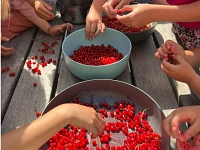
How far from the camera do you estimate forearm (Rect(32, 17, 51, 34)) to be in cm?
153

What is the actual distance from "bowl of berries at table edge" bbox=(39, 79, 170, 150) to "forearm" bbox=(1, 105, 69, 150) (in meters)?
0.14

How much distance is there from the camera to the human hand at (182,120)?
0.82 metres

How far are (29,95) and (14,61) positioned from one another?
0.30 m

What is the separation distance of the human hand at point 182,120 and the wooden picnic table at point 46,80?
112mm

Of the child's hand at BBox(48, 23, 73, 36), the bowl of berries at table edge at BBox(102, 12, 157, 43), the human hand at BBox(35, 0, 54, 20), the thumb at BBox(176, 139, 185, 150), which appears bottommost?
the thumb at BBox(176, 139, 185, 150)

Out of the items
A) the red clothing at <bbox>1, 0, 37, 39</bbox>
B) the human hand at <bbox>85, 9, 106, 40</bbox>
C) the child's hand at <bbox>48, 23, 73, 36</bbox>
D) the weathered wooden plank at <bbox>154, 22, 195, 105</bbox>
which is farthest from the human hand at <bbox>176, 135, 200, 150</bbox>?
the red clothing at <bbox>1, 0, 37, 39</bbox>

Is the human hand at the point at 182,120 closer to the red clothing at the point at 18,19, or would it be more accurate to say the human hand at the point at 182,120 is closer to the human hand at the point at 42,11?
the human hand at the point at 42,11

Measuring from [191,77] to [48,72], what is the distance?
69 cm

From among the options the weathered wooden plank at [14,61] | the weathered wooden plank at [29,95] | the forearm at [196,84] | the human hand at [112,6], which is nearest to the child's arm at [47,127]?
the weathered wooden plank at [29,95]

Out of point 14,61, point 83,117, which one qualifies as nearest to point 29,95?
point 14,61

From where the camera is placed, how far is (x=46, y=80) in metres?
1.22

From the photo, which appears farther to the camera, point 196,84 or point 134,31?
point 134,31

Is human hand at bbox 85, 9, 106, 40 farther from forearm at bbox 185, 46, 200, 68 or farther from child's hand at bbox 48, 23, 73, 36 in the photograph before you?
forearm at bbox 185, 46, 200, 68

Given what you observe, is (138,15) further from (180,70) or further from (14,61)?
(14,61)
